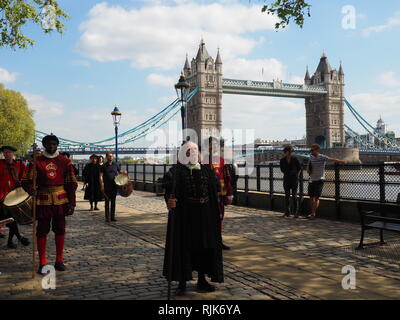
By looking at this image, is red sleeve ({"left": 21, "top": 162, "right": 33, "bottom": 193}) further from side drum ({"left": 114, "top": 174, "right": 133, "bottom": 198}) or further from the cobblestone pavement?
side drum ({"left": 114, "top": 174, "right": 133, "bottom": 198})

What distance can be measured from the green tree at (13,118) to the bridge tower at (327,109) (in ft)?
260

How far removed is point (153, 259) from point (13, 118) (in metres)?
48.8

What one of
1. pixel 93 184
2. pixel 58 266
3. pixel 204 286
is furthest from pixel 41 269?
pixel 93 184

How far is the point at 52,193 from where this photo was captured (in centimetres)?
513

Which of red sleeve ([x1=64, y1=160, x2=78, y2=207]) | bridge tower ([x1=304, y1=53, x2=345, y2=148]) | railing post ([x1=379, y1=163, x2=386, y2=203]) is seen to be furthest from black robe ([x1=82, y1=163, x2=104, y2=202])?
bridge tower ([x1=304, y1=53, x2=345, y2=148])

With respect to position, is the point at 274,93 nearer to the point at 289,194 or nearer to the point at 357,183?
the point at 289,194

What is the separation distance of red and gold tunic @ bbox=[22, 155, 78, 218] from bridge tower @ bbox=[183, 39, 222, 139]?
89625 millimetres

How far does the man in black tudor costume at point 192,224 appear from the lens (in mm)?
4074

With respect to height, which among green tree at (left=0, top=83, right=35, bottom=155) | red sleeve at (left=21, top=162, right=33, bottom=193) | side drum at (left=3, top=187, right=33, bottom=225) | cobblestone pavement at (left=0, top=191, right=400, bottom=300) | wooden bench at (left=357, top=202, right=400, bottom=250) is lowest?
cobblestone pavement at (left=0, top=191, right=400, bottom=300)

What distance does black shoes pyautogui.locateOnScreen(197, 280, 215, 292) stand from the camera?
412 centimetres

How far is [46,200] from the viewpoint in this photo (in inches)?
200

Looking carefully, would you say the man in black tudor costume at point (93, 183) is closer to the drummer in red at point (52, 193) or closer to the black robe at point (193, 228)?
the drummer in red at point (52, 193)

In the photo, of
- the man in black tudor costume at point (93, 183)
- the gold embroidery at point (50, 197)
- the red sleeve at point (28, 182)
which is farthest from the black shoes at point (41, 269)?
the man in black tudor costume at point (93, 183)

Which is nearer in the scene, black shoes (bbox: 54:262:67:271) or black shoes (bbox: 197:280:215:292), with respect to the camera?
black shoes (bbox: 197:280:215:292)
